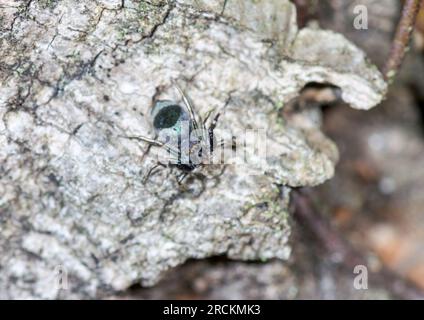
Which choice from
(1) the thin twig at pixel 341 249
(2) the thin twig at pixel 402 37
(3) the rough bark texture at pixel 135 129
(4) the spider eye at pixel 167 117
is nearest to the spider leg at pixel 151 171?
(3) the rough bark texture at pixel 135 129

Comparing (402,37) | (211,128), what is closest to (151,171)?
(211,128)

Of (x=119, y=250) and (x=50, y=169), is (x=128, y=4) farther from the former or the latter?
(x=119, y=250)

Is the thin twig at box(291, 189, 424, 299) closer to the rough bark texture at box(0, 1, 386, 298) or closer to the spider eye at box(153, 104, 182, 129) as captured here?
the rough bark texture at box(0, 1, 386, 298)

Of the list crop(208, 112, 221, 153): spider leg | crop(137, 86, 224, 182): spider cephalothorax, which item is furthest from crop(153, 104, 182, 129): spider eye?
crop(208, 112, 221, 153): spider leg

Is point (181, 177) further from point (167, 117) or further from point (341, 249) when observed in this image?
point (341, 249)
